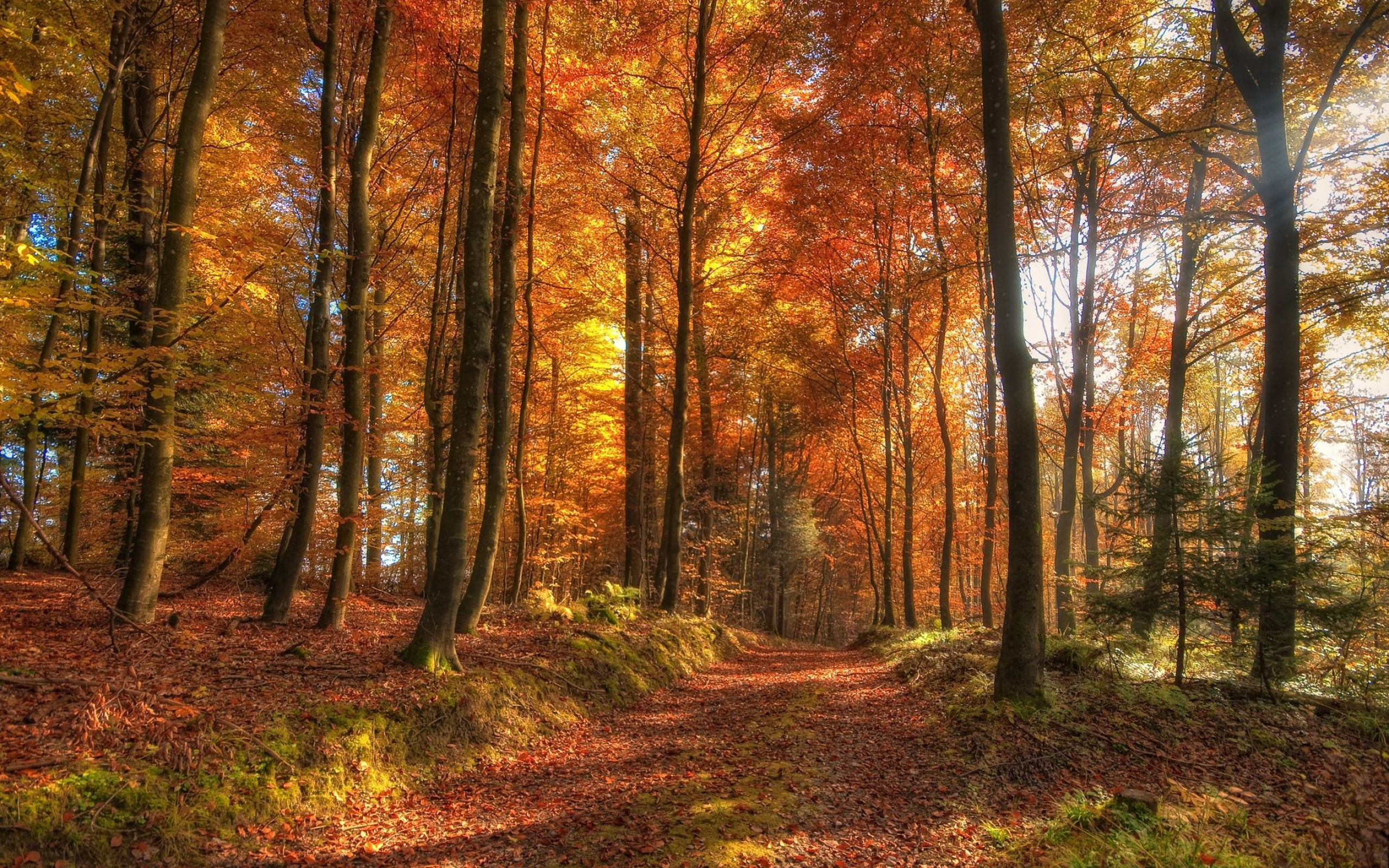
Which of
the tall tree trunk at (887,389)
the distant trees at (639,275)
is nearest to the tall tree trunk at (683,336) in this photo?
the distant trees at (639,275)

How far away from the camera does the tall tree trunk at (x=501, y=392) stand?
8469 millimetres

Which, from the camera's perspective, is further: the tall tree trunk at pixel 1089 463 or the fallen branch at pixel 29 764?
the tall tree trunk at pixel 1089 463

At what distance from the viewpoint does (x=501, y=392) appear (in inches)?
341

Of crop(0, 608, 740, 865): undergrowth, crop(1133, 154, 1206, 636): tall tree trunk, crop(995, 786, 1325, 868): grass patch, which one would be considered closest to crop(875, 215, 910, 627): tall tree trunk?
crop(1133, 154, 1206, 636): tall tree trunk

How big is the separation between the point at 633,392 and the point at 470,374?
396 inches

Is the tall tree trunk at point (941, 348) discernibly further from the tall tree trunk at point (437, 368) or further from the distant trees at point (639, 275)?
the tall tree trunk at point (437, 368)

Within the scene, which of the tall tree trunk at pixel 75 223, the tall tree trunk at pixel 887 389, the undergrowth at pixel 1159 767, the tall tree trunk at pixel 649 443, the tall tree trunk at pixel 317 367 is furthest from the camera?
the tall tree trunk at pixel 887 389

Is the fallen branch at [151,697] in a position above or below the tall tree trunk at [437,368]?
below

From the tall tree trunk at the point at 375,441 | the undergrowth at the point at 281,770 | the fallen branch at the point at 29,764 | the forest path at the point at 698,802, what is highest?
the tall tree trunk at the point at 375,441

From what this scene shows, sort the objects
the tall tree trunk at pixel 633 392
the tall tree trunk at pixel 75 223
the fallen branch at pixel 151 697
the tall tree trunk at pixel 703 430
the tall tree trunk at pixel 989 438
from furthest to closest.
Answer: the tall tree trunk at pixel 703 430 → the tall tree trunk at pixel 633 392 → the tall tree trunk at pixel 989 438 → the tall tree trunk at pixel 75 223 → the fallen branch at pixel 151 697

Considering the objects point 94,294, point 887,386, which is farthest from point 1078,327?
point 94,294

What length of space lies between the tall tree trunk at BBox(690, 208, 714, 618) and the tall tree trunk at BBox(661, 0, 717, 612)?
3226mm

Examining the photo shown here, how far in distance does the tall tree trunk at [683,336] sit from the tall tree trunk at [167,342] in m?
7.51

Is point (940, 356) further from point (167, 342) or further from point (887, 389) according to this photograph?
point (167, 342)
